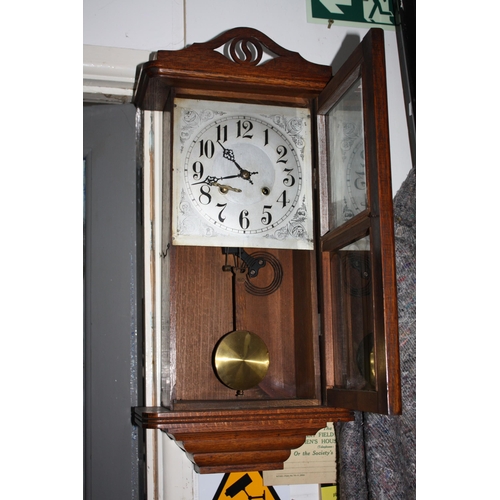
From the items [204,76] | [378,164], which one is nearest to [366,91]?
[378,164]

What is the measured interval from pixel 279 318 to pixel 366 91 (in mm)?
444

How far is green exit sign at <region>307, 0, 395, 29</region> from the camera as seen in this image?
1277 millimetres

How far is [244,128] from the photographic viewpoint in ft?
3.53

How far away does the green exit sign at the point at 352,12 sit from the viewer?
128cm

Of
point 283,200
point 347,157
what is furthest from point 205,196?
point 347,157

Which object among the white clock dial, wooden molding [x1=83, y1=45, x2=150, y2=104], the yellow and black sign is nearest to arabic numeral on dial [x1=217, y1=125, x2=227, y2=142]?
the white clock dial

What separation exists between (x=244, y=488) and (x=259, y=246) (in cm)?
44

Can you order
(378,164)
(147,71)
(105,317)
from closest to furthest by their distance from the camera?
Answer: (378,164) < (147,71) < (105,317)

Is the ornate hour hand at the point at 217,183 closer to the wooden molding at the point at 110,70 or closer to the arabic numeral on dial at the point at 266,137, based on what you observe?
the arabic numeral on dial at the point at 266,137

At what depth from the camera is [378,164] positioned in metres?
0.84

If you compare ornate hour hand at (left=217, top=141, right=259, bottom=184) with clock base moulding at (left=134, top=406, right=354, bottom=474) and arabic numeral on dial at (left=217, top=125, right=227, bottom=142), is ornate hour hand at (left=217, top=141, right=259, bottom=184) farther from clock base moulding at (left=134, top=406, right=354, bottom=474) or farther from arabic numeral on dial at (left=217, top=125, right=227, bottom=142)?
clock base moulding at (left=134, top=406, right=354, bottom=474)

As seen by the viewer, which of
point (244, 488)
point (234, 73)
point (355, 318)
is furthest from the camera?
point (244, 488)

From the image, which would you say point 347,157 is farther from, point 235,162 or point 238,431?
point 238,431

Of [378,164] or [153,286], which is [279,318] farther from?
[378,164]
